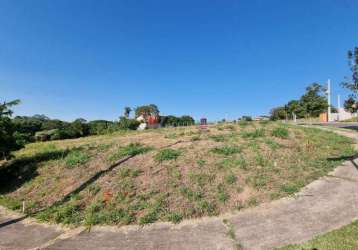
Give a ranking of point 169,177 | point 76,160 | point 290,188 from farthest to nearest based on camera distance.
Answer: point 76,160 → point 169,177 → point 290,188

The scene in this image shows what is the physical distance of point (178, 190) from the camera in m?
4.98

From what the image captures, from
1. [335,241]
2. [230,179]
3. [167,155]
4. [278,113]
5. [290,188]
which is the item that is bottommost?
A: [335,241]

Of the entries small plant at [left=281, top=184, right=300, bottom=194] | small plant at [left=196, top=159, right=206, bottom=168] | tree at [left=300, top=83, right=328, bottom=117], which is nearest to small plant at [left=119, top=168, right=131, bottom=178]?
small plant at [left=196, top=159, right=206, bottom=168]

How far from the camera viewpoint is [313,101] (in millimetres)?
27797

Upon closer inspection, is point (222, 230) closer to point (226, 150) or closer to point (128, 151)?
point (226, 150)

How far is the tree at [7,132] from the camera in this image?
23.9 ft

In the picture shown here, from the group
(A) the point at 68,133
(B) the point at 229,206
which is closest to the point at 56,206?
(B) the point at 229,206

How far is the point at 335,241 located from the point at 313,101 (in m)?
28.6

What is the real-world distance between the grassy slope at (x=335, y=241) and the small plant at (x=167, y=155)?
3820 millimetres

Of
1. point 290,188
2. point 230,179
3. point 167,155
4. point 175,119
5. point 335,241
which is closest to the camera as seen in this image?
point 335,241

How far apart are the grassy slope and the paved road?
0.47ft

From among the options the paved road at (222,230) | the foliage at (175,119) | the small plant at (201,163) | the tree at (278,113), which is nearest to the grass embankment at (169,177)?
the small plant at (201,163)

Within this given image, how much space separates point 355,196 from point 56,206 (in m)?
5.84

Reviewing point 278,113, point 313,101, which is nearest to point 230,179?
point 313,101
